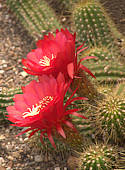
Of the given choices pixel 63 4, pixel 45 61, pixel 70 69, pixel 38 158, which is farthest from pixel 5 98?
pixel 63 4

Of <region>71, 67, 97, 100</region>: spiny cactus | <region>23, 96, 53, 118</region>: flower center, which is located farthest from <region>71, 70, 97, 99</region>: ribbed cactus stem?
<region>23, 96, 53, 118</region>: flower center

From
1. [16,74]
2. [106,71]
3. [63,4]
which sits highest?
[63,4]

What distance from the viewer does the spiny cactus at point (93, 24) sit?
2.08 m

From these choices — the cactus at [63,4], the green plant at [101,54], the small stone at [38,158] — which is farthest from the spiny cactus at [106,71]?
the cactus at [63,4]

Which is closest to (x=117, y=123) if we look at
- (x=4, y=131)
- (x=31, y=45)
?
(x=4, y=131)

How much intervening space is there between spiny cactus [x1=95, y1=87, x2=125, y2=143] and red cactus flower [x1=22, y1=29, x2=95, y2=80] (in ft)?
0.77

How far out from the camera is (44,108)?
1176 millimetres

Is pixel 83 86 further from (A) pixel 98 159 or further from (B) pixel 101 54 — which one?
(B) pixel 101 54

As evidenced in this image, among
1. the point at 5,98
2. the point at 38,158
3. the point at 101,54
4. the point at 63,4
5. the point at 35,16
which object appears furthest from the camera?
the point at 63,4

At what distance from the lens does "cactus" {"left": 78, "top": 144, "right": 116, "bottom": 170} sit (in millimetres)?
1272

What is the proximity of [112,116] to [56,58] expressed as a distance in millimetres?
402

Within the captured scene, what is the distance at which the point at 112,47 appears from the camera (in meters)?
2.19

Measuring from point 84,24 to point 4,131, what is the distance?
1013 millimetres

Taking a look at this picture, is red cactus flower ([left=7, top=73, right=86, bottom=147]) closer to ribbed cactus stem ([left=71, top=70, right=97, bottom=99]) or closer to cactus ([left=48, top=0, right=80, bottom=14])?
ribbed cactus stem ([left=71, top=70, right=97, bottom=99])
